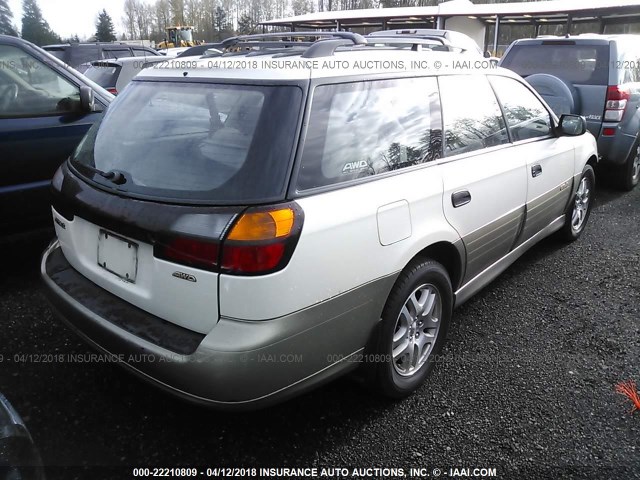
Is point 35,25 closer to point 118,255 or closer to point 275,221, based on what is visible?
point 118,255

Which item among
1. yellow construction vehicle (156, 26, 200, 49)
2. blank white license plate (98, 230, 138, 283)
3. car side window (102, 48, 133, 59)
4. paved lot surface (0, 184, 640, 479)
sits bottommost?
paved lot surface (0, 184, 640, 479)

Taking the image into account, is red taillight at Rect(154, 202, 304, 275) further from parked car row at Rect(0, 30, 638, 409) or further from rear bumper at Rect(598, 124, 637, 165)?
rear bumper at Rect(598, 124, 637, 165)

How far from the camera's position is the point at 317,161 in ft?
6.68

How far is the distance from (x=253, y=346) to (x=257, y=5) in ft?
332

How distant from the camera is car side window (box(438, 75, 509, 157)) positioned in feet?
8.98

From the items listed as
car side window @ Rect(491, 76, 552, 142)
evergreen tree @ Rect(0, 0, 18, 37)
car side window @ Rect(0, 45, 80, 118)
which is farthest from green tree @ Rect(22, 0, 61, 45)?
car side window @ Rect(491, 76, 552, 142)

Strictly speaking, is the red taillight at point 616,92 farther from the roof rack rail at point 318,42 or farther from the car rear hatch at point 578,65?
the roof rack rail at point 318,42

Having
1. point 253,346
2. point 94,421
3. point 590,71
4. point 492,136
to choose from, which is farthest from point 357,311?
point 590,71

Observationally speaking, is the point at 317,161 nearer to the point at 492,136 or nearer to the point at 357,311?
the point at 357,311

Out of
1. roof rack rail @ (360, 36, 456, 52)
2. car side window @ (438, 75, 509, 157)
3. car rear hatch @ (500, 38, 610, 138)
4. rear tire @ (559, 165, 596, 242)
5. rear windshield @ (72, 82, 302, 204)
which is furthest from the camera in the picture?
car rear hatch @ (500, 38, 610, 138)

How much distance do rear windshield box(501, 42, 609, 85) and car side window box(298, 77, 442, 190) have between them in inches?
177

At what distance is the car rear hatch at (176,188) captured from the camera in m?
1.87

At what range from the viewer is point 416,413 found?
251 cm

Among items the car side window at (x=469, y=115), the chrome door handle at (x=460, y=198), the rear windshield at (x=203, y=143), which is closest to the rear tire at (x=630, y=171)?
Result: the car side window at (x=469, y=115)
